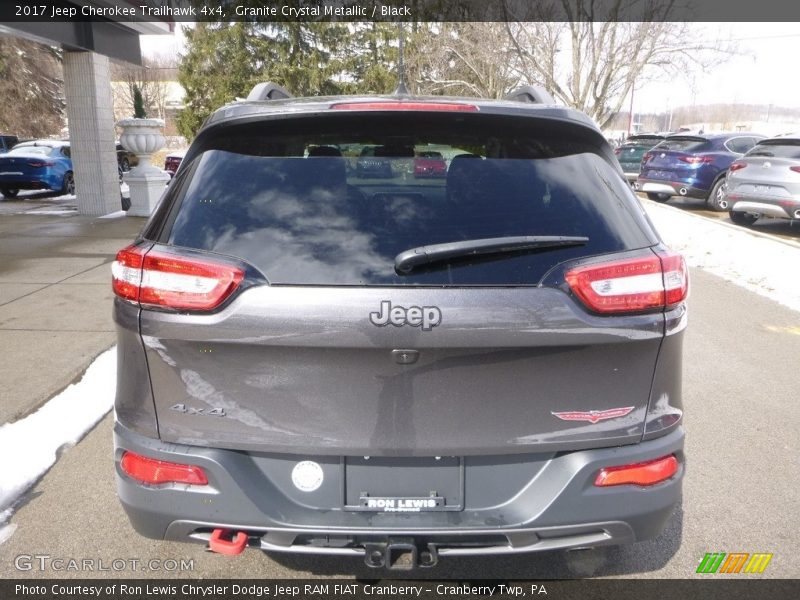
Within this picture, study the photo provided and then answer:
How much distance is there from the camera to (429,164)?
6.82ft

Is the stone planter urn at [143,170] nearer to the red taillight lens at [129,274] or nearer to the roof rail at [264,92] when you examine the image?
the roof rail at [264,92]

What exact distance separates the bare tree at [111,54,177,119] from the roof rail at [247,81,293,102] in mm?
54659

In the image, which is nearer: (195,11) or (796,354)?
(796,354)

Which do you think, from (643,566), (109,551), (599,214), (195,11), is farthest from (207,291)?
(195,11)

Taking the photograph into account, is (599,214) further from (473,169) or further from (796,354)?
(796,354)

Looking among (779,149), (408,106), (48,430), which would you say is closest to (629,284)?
(408,106)

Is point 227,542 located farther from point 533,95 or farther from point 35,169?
point 35,169

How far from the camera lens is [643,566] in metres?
2.56

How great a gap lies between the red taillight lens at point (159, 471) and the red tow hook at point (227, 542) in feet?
0.57

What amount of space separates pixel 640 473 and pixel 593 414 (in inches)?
10.5

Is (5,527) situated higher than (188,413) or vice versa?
(188,413)

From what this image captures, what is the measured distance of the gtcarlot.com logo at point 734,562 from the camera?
2555 millimetres

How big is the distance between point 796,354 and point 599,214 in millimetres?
4276

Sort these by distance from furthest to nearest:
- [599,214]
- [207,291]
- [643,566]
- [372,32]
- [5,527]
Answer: [372,32] < [5,527] < [643,566] < [599,214] < [207,291]
